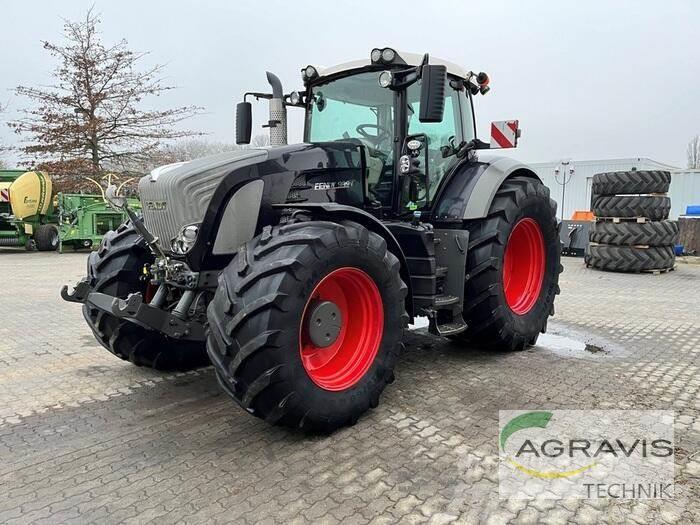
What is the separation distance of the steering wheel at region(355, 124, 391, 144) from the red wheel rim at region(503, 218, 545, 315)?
1.71 metres

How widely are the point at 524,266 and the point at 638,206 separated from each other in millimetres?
6958

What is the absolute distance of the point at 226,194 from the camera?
3.47m

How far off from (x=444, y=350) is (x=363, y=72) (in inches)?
101

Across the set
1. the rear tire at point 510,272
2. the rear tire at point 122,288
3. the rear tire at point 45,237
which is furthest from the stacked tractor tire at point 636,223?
the rear tire at point 45,237

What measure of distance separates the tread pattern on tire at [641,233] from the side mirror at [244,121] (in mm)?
8933

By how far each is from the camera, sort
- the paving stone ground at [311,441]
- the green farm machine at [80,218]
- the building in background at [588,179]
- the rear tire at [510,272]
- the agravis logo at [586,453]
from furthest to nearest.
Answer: the building in background at [588,179], the green farm machine at [80,218], the rear tire at [510,272], the agravis logo at [586,453], the paving stone ground at [311,441]

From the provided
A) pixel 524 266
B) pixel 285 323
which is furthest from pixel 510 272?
pixel 285 323

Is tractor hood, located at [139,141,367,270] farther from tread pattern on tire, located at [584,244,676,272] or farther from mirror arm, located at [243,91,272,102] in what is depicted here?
tread pattern on tire, located at [584,244,676,272]

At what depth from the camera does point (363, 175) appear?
4.25 m

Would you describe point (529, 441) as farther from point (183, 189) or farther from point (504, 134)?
point (504, 134)

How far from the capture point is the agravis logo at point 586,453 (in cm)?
265

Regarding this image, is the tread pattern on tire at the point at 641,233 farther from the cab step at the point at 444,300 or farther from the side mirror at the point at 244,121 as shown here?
the side mirror at the point at 244,121

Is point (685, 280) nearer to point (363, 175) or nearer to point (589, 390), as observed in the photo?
point (589, 390)

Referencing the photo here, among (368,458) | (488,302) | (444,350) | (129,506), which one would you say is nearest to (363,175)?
(488,302)
